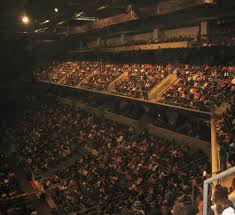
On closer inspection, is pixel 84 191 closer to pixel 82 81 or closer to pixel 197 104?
pixel 197 104

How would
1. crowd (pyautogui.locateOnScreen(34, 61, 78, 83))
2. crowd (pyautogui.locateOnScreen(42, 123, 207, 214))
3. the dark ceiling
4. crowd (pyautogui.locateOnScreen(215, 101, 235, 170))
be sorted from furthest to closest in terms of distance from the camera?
crowd (pyautogui.locateOnScreen(34, 61, 78, 83)), the dark ceiling, crowd (pyautogui.locateOnScreen(42, 123, 207, 214)), crowd (pyautogui.locateOnScreen(215, 101, 235, 170))

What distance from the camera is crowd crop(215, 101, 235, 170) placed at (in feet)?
29.2

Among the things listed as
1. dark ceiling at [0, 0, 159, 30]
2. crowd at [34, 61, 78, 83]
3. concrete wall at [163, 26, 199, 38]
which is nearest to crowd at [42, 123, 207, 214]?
concrete wall at [163, 26, 199, 38]

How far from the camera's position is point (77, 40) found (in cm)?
3806

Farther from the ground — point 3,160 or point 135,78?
point 135,78

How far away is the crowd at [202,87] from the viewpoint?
14.0 meters

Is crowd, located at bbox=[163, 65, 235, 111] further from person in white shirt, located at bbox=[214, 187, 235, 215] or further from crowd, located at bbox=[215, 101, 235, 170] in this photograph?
person in white shirt, located at bbox=[214, 187, 235, 215]

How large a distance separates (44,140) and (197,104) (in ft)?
35.0

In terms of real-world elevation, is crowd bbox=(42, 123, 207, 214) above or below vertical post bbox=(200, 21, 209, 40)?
below

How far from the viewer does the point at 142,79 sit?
21047mm

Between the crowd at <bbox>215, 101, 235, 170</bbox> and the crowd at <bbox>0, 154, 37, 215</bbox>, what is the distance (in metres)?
7.64

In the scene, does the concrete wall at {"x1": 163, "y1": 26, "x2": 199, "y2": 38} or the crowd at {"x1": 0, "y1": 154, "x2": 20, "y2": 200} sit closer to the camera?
the crowd at {"x1": 0, "y1": 154, "x2": 20, "y2": 200}

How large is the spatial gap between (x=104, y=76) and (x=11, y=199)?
44.7 ft

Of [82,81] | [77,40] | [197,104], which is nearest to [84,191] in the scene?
[197,104]
